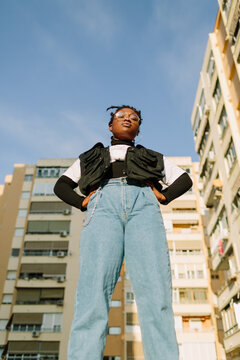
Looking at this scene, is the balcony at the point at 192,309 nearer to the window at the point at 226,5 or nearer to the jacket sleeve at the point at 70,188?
the window at the point at 226,5

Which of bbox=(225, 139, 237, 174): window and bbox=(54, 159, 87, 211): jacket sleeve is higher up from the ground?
bbox=(225, 139, 237, 174): window

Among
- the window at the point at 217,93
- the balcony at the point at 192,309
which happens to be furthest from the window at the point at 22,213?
the window at the point at 217,93

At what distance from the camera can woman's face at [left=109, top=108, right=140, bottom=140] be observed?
305cm

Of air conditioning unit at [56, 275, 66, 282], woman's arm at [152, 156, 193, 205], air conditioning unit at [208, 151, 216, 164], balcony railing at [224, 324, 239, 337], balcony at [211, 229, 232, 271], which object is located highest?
air conditioning unit at [208, 151, 216, 164]

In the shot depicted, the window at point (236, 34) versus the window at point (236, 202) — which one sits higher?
the window at point (236, 34)

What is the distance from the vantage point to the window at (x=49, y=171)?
39750mm

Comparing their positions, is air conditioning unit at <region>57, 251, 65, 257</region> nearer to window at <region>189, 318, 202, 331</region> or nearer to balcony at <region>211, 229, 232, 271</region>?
window at <region>189, 318, 202, 331</region>

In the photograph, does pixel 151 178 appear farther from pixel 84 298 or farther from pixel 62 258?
pixel 62 258

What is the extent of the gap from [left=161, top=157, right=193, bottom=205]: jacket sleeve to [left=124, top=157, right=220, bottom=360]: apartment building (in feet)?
99.8

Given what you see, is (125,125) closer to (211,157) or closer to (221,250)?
(221,250)

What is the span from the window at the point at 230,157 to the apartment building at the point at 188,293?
1470 centimetres

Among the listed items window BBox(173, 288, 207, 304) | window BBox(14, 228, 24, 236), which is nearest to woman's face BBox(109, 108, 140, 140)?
window BBox(173, 288, 207, 304)

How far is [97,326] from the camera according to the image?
6.46 feet

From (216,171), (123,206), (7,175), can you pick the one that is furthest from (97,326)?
(7,175)
